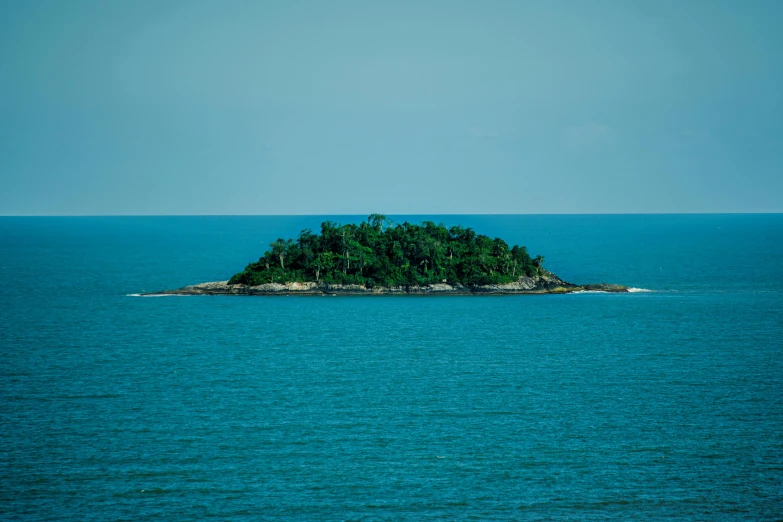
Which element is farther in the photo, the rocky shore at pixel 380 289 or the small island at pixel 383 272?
→ the small island at pixel 383 272

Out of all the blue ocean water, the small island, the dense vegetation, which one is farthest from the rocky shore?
the blue ocean water

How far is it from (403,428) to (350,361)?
78.4 ft

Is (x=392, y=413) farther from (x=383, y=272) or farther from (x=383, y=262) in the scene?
(x=383, y=262)

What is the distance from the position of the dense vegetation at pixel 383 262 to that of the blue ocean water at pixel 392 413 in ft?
55.5

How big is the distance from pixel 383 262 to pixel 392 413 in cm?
7243

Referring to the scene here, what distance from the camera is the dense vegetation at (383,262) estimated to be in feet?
437

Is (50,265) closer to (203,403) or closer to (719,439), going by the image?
(203,403)

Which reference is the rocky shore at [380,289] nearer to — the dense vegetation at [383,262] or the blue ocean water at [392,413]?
the dense vegetation at [383,262]

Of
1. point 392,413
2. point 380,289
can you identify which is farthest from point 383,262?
point 392,413

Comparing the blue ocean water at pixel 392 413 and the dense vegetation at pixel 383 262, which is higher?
the dense vegetation at pixel 383 262

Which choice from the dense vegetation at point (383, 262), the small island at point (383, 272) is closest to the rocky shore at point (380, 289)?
the small island at point (383, 272)

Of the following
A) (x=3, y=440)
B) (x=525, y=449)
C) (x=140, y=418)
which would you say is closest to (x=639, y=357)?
(x=525, y=449)

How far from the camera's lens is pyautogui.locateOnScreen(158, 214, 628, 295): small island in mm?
133000

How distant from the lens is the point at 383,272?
134m
